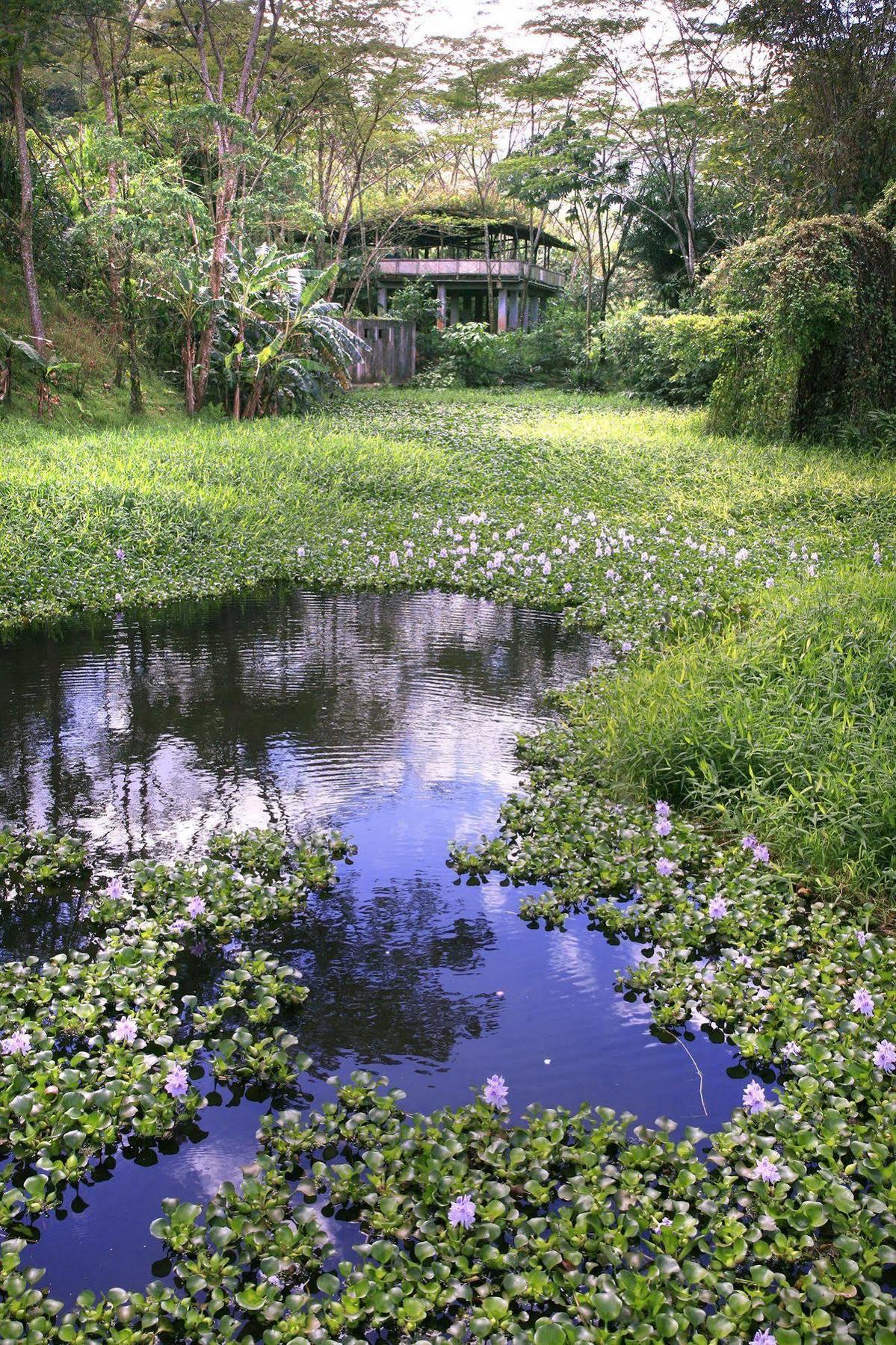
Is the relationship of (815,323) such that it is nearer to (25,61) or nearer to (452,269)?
(25,61)

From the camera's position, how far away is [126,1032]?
2.78m

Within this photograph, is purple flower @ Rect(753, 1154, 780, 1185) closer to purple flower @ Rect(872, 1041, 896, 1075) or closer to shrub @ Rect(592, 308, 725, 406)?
purple flower @ Rect(872, 1041, 896, 1075)

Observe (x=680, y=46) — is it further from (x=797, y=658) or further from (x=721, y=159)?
(x=797, y=658)

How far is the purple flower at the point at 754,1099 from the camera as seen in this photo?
260 cm

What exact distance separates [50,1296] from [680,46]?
26337 mm

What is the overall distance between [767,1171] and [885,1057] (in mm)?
568

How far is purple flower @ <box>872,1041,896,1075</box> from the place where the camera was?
2715mm

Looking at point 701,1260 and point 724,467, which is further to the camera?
point 724,467

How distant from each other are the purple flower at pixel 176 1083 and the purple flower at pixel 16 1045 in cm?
40

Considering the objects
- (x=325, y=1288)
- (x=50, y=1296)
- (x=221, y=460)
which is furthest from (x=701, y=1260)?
(x=221, y=460)

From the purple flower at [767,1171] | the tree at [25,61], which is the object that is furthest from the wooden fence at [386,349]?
the purple flower at [767,1171]

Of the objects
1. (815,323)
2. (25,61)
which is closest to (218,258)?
(25,61)

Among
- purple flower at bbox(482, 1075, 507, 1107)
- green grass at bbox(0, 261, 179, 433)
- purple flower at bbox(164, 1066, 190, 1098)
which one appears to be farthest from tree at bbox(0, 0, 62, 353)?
purple flower at bbox(482, 1075, 507, 1107)

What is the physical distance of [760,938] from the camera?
11.3 feet
